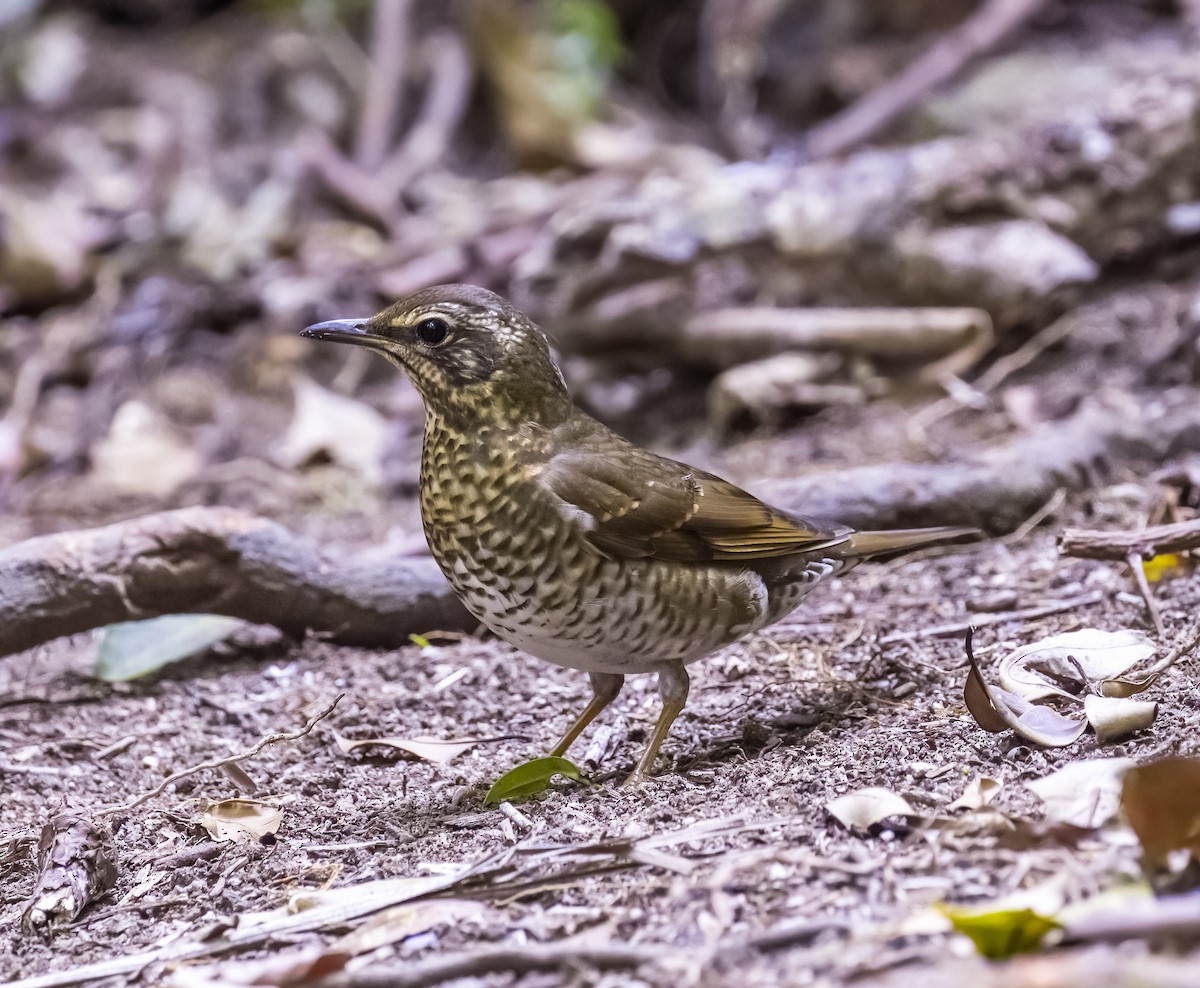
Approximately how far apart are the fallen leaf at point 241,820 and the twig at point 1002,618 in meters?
1.97

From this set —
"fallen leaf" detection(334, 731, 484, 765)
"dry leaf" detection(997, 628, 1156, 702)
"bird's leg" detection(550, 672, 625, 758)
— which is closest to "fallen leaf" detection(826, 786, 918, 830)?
"dry leaf" detection(997, 628, 1156, 702)

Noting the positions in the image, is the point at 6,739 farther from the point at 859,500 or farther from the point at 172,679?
the point at 859,500

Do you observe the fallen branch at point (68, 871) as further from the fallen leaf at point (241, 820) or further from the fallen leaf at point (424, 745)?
the fallen leaf at point (424, 745)

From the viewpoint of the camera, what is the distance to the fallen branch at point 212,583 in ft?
14.4

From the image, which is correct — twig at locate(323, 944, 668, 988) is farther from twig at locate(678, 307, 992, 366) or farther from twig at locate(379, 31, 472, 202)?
twig at locate(379, 31, 472, 202)

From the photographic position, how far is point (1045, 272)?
6500 mm

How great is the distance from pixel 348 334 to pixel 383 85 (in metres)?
7.98

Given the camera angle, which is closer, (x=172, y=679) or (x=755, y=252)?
(x=172, y=679)

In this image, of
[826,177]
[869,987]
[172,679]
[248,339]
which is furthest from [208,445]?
[869,987]

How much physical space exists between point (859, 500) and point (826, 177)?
273 centimetres

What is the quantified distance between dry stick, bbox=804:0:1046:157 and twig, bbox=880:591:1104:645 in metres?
5.25

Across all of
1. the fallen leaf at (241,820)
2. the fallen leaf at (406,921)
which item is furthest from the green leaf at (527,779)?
the fallen leaf at (406,921)

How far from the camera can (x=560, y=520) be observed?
3436mm

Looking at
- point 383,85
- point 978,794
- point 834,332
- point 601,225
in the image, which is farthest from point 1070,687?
point 383,85
